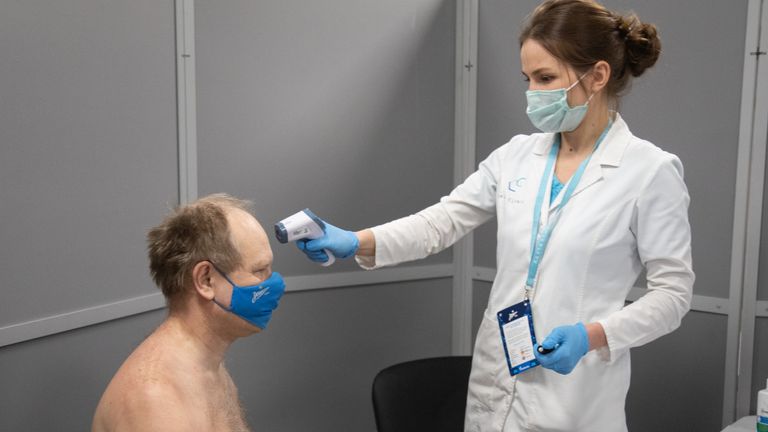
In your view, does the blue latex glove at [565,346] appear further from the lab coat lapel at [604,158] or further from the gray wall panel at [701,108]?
the gray wall panel at [701,108]

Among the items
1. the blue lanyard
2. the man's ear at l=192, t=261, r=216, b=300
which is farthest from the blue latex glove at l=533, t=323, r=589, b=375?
the man's ear at l=192, t=261, r=216, b=300

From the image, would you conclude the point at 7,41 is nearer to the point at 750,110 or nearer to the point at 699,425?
the point at 750,110

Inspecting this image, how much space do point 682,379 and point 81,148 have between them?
72.0 inches

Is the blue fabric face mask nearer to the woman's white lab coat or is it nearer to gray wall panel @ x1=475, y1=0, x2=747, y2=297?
the woman's white lab coat

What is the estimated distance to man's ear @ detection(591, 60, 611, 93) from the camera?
1699 millimetres

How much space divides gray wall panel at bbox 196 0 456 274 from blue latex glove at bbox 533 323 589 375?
111 centimetres

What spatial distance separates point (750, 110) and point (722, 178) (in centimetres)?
20

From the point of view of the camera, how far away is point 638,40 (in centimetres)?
170

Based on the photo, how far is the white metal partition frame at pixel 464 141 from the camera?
8.75ft

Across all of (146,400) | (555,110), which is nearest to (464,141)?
(555,110)

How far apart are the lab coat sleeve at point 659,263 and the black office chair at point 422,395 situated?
635 millimetres

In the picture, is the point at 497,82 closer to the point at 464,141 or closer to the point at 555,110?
the point at 464,141

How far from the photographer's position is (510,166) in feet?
6.15

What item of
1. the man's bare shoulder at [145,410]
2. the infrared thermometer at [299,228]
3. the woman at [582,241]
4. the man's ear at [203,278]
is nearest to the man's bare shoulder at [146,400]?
the man's bare shoulder at [145,410]
